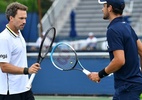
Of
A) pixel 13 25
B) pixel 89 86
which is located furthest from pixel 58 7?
pixel 13 25

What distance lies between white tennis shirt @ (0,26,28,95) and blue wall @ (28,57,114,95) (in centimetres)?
592

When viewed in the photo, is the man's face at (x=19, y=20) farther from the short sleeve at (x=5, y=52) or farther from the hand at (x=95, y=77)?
the hand at (x=95, y=77)

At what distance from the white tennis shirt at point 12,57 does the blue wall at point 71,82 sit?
592cm

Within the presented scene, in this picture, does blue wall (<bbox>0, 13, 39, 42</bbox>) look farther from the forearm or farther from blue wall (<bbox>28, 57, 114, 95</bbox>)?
the forearm

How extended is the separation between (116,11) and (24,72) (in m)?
1.26

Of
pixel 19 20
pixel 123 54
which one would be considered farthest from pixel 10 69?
pixel 123 54

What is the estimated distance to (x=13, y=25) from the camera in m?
6.65

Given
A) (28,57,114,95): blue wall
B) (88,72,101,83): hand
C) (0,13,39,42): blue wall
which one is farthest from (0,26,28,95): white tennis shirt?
(0,13,39,42): blue wall

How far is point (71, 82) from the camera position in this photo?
12797 millimetres

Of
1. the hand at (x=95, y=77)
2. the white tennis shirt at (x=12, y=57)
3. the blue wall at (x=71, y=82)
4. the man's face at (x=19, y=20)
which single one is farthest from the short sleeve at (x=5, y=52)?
the blue wall at (x=71, y=82)

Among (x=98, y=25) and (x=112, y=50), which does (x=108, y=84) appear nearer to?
(x=112, y=50)

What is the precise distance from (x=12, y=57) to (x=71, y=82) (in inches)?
249

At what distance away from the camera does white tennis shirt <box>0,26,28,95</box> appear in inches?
255

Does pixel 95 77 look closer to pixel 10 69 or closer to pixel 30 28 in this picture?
pixel 10 69
